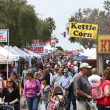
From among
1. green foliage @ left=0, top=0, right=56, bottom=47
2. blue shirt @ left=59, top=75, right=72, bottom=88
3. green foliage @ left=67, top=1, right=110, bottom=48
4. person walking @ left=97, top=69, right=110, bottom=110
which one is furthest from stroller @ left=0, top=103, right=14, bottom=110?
green foliage @ left=67, top=1, right=110, bottom=48

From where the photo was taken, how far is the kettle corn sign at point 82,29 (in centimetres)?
2130

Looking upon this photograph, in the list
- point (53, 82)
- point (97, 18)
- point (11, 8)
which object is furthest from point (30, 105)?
point (97, 18)

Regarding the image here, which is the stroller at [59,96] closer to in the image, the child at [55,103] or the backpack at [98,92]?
the child at [55,103]

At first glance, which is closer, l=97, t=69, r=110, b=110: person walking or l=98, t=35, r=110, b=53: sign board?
l=97, t=69, r=110, b=110: person walking

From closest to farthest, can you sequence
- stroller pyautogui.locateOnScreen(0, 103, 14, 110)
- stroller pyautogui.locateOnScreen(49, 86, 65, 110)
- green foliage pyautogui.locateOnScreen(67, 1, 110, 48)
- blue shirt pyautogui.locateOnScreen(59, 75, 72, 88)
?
stroller pyautogui.locateOnScreen(0, 103, 14, 110) < stroller pyautogui.locateOnScreen(49, 86, 65, 110) < blue shirt pyautogui.locateOnScreen(59, 75, 72, 88) < green foliage pyautogui.locateOnScreen(67, 1, 110, 48)

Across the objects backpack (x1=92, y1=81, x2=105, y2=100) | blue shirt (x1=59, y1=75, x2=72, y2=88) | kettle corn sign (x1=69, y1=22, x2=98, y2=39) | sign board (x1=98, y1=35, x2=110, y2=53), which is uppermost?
kettle corn sign (x1=69, y1=22, x2=98, y2=39)

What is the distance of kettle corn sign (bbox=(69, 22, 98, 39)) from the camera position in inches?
838

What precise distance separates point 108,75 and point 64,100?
440cm

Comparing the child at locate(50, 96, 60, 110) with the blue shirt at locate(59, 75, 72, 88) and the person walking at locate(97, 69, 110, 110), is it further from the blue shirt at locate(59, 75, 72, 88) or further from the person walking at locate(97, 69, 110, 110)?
the person walking at locate(97, 69, 110, 110)

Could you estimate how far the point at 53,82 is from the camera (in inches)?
506

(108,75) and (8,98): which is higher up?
(108,75)

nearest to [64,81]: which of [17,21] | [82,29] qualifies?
[82,29]

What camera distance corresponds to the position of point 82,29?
2161cm

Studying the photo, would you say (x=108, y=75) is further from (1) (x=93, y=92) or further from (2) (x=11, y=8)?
(2) (x=11, y=8)
